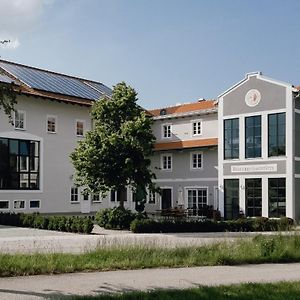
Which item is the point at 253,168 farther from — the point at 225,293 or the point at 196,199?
the point at 225,293

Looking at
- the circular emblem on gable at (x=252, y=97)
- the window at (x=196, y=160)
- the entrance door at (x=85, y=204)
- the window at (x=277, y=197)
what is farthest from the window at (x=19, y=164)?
the window at (x=277, y=197)

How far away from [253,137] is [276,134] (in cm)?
199

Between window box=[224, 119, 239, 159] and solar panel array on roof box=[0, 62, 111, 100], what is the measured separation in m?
11.7

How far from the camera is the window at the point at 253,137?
131 feet

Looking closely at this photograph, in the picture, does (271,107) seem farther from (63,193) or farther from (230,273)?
(230,273)

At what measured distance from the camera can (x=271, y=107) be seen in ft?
128

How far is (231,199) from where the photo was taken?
135 feet

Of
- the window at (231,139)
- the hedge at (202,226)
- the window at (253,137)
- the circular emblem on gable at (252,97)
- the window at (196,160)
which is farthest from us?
the window at (196,160)

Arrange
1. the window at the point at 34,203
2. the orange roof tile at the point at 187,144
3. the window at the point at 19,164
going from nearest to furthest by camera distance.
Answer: the window at the point at 19,164 → the window at the point at 34,203 → the orange roof tile at the point at 187,144

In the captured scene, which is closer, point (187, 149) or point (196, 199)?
point (196, 199)

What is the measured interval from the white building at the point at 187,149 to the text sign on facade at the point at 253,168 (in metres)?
0.07

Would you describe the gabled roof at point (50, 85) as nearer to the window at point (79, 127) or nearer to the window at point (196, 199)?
the window at point (79, 127)

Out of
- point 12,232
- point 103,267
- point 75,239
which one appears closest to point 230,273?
point 103,267

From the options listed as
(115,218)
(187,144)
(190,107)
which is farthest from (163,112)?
(115,218)
